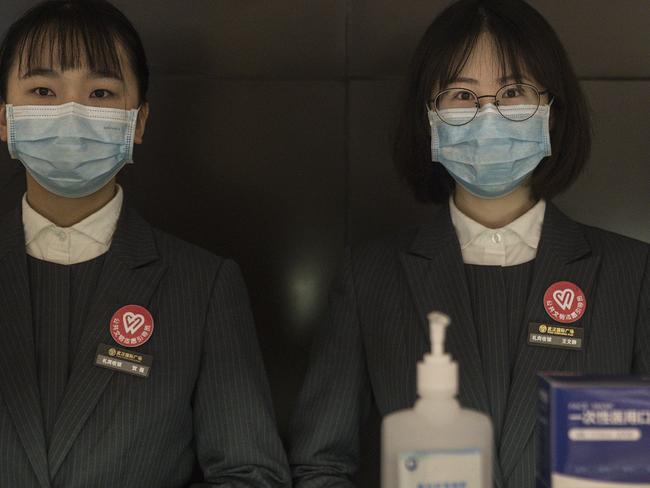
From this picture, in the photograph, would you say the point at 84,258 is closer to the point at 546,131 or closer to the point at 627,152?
the point at 546,131

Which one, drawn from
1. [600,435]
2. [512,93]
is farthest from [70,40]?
[600,435]

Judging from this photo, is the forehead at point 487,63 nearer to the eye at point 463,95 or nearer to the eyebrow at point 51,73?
the eye at point 463,95

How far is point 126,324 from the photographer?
187 cm

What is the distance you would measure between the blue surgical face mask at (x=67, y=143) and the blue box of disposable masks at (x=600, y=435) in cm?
121

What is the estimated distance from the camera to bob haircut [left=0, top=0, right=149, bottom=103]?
199cm

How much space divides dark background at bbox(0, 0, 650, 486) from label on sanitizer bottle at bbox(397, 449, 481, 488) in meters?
1.59

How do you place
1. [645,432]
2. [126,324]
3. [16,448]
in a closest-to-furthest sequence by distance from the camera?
[645,432] → [16,448] → [126,324]

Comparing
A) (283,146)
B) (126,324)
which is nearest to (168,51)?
(283,146)

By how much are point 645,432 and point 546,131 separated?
1.03 metres

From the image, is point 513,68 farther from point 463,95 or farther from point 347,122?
point 347,122

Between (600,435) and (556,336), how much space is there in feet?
2.46

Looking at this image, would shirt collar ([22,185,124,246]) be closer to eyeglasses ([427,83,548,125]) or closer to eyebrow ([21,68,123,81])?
eyebrow ([21,68,123,81])

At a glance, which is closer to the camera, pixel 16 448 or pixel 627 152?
pixel 16 448

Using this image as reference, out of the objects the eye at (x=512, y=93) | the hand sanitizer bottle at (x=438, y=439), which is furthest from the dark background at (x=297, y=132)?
the hand sanitizer bottle at (x=438, y=439)
